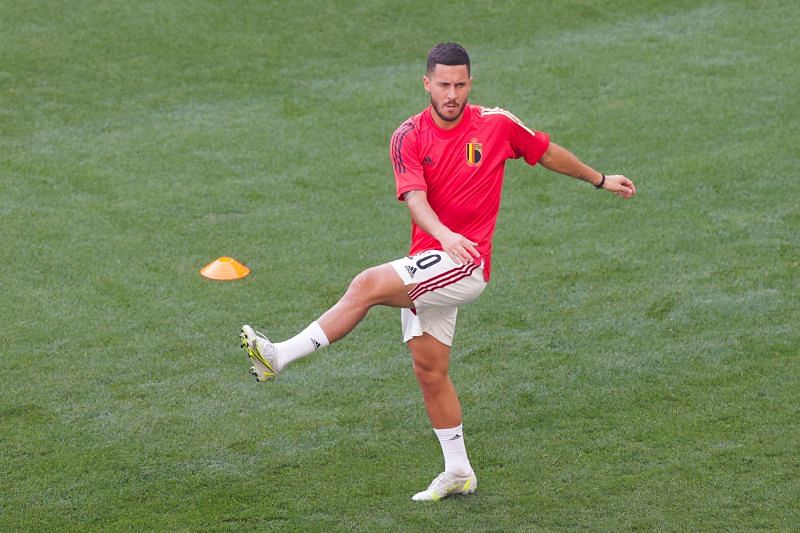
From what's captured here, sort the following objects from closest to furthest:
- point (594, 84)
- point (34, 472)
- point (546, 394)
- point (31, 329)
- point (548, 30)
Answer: point (34, 472), point (546, 394), point (31, 329), point (594, 84), point (548, 30)

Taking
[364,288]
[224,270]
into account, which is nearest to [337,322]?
[364,288]

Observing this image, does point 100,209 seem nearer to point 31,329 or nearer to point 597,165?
point 31,329

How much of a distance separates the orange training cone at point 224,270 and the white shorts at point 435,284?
3444mm

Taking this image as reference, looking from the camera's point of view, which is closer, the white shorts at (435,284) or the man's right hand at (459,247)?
the man's right hand at (459,247)

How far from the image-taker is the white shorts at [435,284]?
6.19 meters

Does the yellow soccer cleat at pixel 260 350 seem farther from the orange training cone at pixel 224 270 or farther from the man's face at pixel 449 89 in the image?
the orange training cone at pixel 224 270

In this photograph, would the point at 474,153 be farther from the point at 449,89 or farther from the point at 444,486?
the point at 444,486

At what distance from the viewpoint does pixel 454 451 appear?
670 centimetres

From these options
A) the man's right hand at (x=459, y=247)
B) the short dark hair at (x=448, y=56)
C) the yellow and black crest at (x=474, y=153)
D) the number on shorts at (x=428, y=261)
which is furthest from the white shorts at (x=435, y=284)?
the short dark hair at (x=448, y=56)

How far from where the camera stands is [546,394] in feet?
25.9

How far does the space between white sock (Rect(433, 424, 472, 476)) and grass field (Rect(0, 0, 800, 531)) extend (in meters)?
0.18

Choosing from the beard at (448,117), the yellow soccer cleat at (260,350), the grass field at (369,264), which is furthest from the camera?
the grass field at (369,264)

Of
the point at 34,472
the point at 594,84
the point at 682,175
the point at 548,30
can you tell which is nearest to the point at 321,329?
the point at 34,472

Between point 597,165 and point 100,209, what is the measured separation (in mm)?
4560
